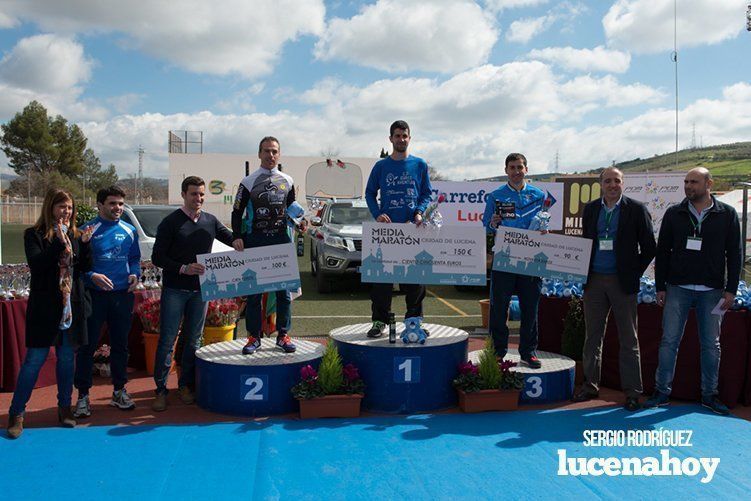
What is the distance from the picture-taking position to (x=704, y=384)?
5082 millimetres

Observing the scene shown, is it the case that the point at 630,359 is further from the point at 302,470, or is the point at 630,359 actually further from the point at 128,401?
the point at 128,401

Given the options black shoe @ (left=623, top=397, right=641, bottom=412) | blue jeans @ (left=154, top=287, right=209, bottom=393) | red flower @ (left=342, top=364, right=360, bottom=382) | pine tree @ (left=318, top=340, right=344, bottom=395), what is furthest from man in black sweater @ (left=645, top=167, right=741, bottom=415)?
blue jeans @ (left=154, top=287, right=209, bottom=393)

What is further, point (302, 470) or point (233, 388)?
point (233, 388)

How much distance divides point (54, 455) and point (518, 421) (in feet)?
10.8

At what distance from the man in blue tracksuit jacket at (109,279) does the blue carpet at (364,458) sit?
575mm

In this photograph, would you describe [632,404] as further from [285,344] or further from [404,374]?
[285,344]

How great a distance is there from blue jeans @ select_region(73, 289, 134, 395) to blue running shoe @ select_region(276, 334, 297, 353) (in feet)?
4.09

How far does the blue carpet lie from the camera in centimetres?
352

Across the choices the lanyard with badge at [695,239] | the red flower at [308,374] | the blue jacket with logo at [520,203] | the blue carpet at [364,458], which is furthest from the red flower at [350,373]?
the lanyard with badge at [695,239]

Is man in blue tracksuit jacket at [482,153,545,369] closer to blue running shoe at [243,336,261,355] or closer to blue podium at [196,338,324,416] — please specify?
blue podium at [196,338,324,416]

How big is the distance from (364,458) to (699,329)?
118 inches

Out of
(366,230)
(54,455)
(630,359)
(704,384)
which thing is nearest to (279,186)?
(366,230)

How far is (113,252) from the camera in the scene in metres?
4.77

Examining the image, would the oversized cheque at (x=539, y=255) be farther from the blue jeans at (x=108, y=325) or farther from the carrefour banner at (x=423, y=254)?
the blue jeans at (x=108, y=325)
